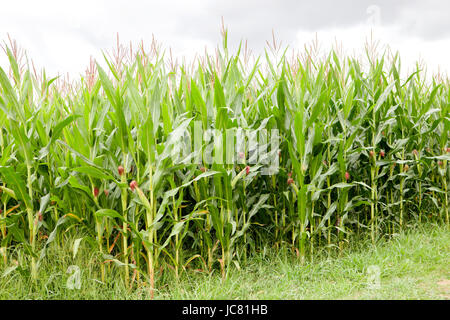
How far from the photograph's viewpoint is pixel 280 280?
11.2ft

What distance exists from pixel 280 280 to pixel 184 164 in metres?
1.42

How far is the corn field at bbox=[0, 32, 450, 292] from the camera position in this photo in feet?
9.64

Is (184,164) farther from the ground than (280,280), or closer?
farther from the ground

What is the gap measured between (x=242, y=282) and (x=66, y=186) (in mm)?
1734

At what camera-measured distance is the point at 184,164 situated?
9.50 feet

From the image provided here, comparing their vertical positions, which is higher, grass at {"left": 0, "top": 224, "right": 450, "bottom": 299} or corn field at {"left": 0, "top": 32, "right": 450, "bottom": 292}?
corn field at {"left": 0, "top": 32, "right": 450, "bottom": 292}

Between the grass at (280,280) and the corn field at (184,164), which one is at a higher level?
the corn field at (184,164)

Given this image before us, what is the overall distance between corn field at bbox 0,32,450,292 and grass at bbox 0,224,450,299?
0.39ft

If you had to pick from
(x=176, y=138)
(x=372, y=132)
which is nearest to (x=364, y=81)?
(x=372, y=132)

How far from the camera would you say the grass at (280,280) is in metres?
3.09

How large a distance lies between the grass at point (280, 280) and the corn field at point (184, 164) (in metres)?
0.12

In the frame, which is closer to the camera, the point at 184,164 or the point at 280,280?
the point at 184,164
